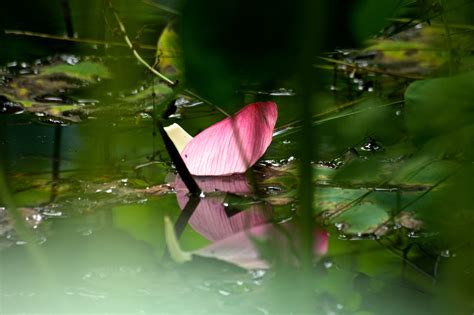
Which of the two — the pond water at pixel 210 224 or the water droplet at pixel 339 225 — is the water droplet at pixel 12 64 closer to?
the pond water at pixel 210 224

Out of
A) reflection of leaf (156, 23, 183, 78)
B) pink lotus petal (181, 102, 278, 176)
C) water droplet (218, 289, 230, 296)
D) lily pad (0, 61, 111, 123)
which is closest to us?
water droplet (218, 289, 230, 296)

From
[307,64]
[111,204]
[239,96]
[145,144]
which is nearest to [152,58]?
[145,144]

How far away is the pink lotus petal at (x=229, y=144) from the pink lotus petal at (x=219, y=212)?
14 millimetres

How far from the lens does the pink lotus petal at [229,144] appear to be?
0.79 meters

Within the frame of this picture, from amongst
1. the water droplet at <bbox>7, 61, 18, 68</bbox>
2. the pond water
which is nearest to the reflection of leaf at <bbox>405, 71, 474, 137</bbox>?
the pond water

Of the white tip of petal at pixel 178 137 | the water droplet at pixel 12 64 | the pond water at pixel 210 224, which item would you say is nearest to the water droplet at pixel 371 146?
the pond water at pixel 210 224

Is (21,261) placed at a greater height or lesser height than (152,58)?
lesser

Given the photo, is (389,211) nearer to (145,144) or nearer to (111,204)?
(111,204)

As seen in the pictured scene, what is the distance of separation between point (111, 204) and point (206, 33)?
0.55 metres

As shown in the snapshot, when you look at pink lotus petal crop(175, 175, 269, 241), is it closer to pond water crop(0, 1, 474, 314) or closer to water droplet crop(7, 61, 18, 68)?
pond water crop(0, 1, 474, 314)

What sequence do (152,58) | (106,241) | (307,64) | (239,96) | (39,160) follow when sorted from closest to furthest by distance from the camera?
(307,64), (239,96), (106,241), (39,160), (152,58)

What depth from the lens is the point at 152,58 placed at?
5.34 feet

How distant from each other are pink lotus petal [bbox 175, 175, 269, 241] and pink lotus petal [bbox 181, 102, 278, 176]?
14 mm

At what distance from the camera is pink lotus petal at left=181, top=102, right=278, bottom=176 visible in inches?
31.0
